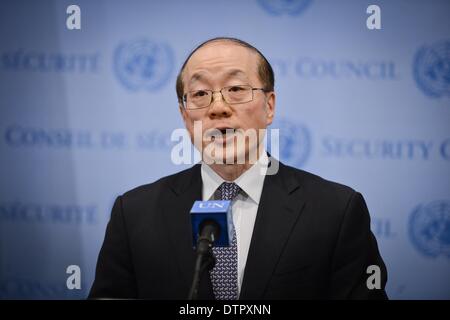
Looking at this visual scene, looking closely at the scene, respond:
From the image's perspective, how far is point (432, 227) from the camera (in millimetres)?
2217

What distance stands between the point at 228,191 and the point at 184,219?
19cm

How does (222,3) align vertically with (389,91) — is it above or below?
above

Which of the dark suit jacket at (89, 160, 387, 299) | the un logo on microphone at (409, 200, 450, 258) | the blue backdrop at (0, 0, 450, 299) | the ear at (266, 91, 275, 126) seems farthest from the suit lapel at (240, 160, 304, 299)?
the un logo on microphone at (409, 200, 450, 258)

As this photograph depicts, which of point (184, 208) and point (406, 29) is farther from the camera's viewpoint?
point (406, 29)

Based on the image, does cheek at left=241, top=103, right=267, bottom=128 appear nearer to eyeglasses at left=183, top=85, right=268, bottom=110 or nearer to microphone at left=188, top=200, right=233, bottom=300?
eyeglasses at left=183, top=85, right=268, bottom=110

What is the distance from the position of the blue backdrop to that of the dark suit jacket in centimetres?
50

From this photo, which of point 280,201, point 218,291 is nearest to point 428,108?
point 280,201

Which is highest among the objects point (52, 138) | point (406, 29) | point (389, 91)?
point (406, 29)

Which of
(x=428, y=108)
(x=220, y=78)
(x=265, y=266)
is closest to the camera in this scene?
(x=265, y=266)

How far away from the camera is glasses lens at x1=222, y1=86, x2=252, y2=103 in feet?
5.55

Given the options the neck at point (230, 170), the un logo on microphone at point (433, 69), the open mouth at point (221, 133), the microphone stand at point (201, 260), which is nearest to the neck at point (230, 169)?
the neck at point (230, 170)

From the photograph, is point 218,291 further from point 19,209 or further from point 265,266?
point 19,209

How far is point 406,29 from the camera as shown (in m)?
2.20

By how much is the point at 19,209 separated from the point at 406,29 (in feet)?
6.77
